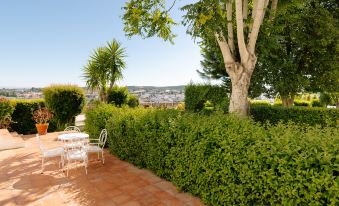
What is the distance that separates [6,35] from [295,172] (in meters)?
16.1

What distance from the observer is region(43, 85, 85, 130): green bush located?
10.1 m

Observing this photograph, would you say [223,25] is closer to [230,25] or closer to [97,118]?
[230,25]

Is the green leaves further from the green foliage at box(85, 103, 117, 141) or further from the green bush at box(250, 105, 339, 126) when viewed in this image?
the green bush at box(250, 105, 339, 126)

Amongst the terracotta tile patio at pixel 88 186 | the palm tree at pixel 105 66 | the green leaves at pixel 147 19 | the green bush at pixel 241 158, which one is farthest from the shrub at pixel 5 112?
the green bush at pixel 241 158

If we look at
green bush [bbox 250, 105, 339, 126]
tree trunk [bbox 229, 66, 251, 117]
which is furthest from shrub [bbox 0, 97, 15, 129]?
green bush [bbox 250, 105, 339, 126]

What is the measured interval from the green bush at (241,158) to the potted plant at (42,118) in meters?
6.79

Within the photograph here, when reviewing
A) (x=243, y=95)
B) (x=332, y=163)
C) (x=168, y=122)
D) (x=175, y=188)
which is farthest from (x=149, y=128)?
(x=332, y=163)

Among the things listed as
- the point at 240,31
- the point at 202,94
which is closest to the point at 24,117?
the point at 202,94

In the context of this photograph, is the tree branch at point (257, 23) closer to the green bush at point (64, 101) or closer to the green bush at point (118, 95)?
the green bush at point (64, 101)

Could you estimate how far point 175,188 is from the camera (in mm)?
4055

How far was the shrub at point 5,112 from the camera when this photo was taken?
931cm

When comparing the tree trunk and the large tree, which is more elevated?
the large tree

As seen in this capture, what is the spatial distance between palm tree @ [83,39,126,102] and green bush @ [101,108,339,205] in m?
6.63

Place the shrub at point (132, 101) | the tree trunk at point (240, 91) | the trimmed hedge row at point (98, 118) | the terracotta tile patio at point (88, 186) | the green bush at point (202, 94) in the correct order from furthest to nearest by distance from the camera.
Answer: the shrub at point (132, 101) → the green bush at point (202, 94) → the trimmed hedge row at point (98, 118) → the tree trunk at point (240, 91) → the terracotta tile patio at point (88, 186)
